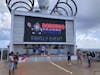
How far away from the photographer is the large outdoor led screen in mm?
32562

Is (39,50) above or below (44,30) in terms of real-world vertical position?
below

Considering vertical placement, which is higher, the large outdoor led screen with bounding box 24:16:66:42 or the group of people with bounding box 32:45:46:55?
the large outdoor led screen with bounding box 24:16:66:42

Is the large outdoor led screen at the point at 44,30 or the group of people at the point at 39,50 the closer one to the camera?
the group of people at the point at 39,50

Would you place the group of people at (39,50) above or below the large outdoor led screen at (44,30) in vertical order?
below

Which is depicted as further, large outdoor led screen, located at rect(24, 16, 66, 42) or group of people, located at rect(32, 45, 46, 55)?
large outdoor led screen, located at rect(24, 16, 66, 42)

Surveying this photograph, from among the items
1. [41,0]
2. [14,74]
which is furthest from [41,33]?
[14,74]

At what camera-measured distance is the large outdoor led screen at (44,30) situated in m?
32.6

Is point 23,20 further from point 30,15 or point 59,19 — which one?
point 59,19

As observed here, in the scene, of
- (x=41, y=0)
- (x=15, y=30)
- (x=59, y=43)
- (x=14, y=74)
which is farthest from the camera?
(x=41, y=0)

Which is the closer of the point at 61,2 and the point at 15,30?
the point at 15,30

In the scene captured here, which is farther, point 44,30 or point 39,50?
point 44,30

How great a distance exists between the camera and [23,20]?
106 feet

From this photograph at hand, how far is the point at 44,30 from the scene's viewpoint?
3366 cm

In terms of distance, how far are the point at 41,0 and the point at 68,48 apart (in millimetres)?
9581
